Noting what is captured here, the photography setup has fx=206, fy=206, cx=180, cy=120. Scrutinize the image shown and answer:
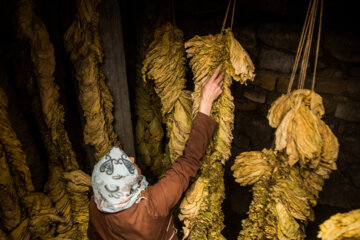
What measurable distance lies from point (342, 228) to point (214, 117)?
80 cm

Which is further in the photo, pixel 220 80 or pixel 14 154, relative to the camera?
pixel 14 154

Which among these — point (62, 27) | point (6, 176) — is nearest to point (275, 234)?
point (6, 176)

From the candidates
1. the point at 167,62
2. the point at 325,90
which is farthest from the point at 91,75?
the point at 325,90

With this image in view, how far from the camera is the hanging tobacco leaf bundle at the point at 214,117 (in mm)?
1162

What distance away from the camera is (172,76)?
1.47 m

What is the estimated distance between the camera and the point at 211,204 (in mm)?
1535

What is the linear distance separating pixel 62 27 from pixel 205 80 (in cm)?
106

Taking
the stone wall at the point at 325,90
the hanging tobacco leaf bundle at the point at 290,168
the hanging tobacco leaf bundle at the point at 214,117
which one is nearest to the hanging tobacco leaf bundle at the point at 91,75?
the hanging tobacco leaf bundle at the point at 214,117

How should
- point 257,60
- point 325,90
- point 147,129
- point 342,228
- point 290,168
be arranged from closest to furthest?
point 342,228, point 290,168, point 325,90, point 257,60, point 147,129

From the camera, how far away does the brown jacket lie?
1270 millimetres

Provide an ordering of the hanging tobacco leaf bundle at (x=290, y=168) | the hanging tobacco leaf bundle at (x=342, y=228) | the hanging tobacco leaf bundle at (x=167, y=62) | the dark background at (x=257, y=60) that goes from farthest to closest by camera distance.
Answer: the dark background at (x=257, y=60), the hanging tobacco leaf bundle at (x=167, y=62), the hanging tobacco leaf bundle at (x=290, y=168), the hanging tobacco leaf bundle at (x=342, y=228)

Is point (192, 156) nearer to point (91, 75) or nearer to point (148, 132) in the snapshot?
point (91, 75)

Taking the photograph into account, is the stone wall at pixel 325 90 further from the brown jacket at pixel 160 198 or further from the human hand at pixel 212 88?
the brown jacket at pixel 160 198

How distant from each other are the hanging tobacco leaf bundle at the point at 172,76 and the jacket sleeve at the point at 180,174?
7.7 inches
